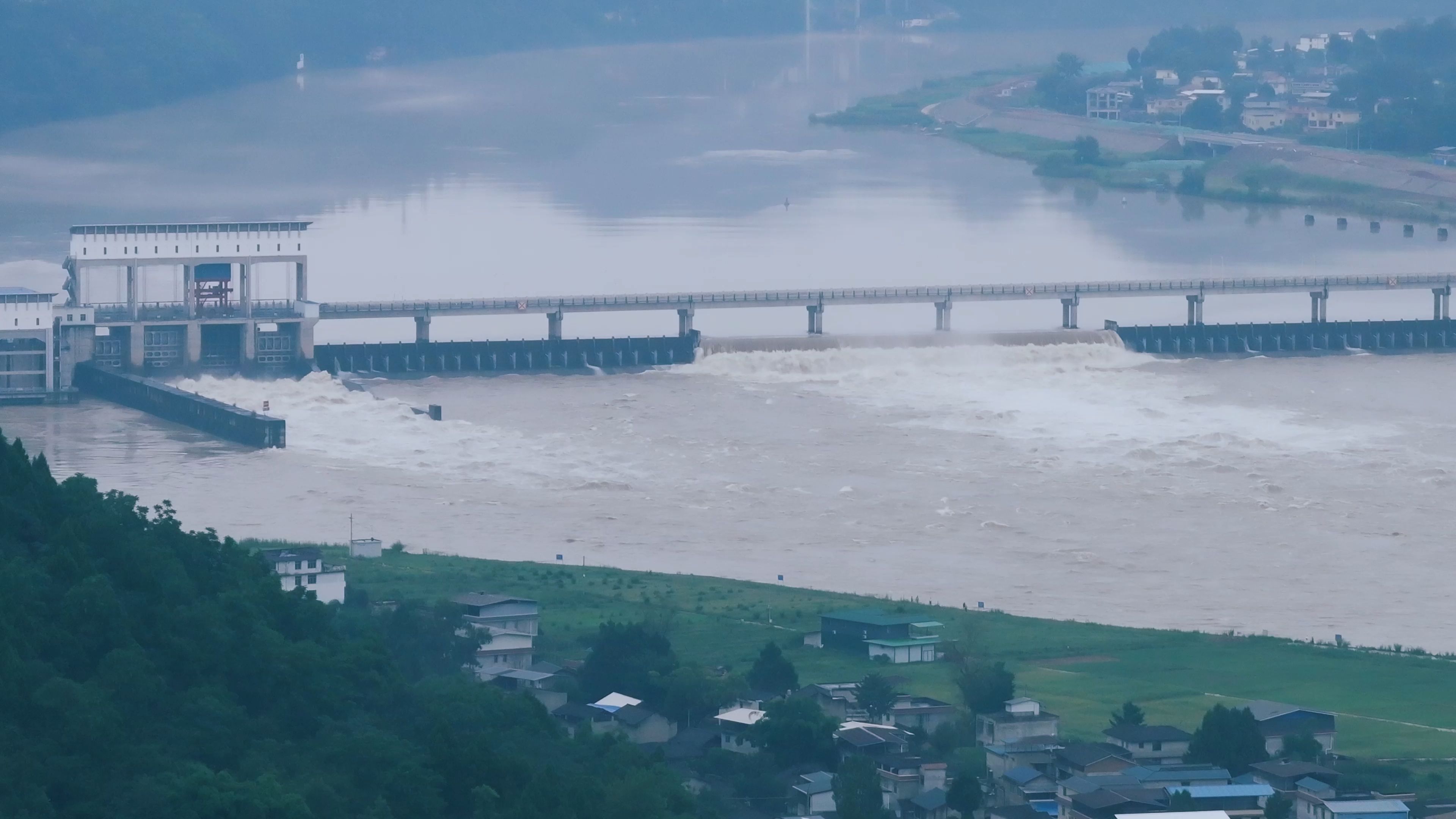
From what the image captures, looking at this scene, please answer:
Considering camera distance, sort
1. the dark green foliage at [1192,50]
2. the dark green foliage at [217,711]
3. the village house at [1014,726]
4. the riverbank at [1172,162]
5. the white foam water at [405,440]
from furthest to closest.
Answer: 1. the dark green foliage at [1192,50]
2. the riverbank at [1172,162]
3. the white foam water at [405,440]
4. the village house at [1014,726]
5. the dark green foliage at [217,711]

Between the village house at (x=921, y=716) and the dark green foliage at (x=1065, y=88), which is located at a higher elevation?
the dark green foliage at (x=1065, y=88)

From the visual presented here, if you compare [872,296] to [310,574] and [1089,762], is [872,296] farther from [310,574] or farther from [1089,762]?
[1089,762]

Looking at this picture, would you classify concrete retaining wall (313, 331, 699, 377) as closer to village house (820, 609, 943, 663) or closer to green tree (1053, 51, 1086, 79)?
village house (820, 609, 943, 663)

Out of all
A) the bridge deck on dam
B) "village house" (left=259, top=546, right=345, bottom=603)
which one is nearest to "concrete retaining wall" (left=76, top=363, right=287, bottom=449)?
the bridge deck on dam

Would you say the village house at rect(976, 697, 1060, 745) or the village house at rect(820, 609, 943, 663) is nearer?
the village house at rect(976, 697, 1060, 745)

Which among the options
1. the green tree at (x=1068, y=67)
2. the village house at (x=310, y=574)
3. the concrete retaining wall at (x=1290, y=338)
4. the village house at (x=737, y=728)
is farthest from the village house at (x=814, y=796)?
the green tree at (x=1068, y=67)

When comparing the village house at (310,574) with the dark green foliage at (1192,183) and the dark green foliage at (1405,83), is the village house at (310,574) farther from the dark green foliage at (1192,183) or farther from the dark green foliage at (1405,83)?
the dark green foliage at (1405,83)
